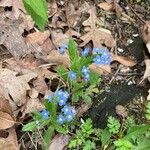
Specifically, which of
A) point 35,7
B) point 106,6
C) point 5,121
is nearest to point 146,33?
point 106,6

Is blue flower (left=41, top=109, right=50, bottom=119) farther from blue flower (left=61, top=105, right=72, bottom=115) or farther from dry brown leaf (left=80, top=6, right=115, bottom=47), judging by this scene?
dry brown leaf (left=80, top=6, right=115, bottom=47)

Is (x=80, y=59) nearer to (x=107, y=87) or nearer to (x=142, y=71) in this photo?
(x=107, y=87)

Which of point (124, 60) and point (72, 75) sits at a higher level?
point (72, 75)

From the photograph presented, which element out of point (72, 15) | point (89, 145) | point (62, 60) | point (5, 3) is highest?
point (5, 3)

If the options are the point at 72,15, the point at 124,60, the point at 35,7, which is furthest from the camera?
the point at 72,15

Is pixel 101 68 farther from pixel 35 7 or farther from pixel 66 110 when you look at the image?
pixel 35 7

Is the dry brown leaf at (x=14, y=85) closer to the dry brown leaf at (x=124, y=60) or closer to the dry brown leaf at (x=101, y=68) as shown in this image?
the dry brown leaf at (x=101, y=68)

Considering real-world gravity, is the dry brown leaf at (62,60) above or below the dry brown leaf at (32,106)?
above

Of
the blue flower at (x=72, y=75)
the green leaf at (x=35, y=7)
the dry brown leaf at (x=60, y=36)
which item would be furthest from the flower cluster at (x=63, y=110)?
the green leaf at (x=35, y=7)
